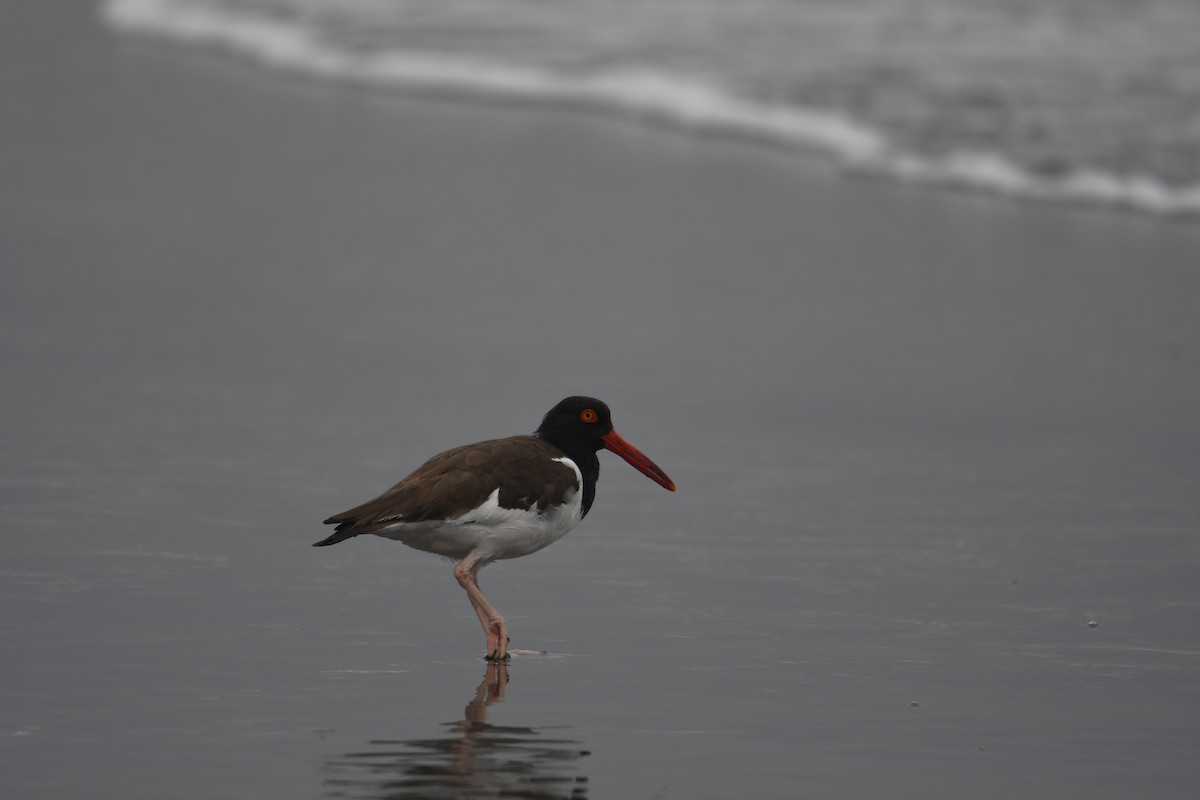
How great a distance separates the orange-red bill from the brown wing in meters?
0.36

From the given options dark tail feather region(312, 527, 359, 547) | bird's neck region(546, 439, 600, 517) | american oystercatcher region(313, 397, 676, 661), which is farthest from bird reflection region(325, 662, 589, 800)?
bird's neck region(546, 439, 600, 517)

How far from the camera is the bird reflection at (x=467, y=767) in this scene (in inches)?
171

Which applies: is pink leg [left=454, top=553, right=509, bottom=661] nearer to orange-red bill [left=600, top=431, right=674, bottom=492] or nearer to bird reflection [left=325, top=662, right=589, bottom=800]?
bird reflection [left=325, top=662, right=589, bottom=800]

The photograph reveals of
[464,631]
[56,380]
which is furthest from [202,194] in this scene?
[464,631]

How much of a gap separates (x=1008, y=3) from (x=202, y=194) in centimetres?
837

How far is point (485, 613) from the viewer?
5.64 metres

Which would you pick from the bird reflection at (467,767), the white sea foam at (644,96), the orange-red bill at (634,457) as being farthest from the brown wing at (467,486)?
the white sea foam at (644,96)

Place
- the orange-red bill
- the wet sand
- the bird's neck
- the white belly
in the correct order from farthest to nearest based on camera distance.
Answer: the orange-red bill, the bird's neck, the white belly, the wet sand

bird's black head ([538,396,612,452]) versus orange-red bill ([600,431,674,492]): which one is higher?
bird's black head ([538,396,612,452])

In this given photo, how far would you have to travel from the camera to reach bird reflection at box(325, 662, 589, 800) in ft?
14.3

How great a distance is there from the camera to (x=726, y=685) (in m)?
5.21

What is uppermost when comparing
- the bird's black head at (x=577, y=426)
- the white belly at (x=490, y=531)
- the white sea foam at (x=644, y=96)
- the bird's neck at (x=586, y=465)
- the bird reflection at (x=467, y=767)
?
the white sea foam at (x=644, y=96)

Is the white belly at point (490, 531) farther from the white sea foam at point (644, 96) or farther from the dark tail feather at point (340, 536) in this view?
the white sea foam at point (644, 96)

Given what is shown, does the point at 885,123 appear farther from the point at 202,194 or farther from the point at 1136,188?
the point at 202,194
